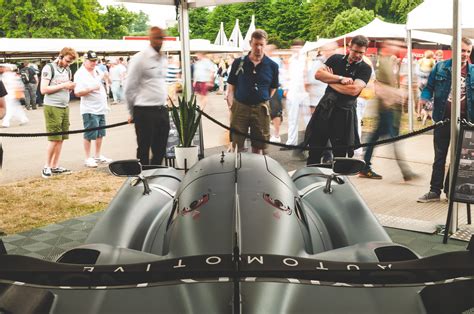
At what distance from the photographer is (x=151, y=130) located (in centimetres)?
627

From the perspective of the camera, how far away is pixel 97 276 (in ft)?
5.83

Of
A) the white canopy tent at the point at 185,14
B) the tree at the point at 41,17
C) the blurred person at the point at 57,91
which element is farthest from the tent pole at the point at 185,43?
the tree at the point at 41,17

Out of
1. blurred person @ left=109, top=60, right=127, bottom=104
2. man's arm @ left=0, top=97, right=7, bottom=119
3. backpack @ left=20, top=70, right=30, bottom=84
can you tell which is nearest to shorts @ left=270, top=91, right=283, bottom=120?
man's arm @ left=0, top=97, right=7, bottom=119

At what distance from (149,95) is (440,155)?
3.24 metres

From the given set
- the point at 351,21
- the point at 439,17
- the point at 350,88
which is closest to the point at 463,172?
the point at 350,88

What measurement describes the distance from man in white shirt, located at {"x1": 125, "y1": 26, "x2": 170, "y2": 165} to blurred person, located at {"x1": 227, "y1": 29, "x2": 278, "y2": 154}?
3.38 feet

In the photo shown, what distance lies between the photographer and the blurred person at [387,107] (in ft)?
24.4

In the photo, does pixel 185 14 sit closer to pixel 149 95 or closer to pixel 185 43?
pixel 185 43

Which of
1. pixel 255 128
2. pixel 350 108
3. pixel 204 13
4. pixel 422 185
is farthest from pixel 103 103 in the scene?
pixel 204 13

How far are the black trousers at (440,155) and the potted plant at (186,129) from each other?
287cm

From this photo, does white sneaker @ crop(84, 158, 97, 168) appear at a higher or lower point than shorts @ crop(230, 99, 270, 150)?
lower

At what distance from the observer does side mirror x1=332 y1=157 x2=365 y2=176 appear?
335cm

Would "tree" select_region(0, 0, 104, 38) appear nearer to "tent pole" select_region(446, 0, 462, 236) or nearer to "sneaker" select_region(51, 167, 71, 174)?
"sneaker" select_region(51, 167, 71, 174)

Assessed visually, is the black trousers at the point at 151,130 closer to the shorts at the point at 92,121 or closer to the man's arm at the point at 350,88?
the man's arm at the point at 350,88
